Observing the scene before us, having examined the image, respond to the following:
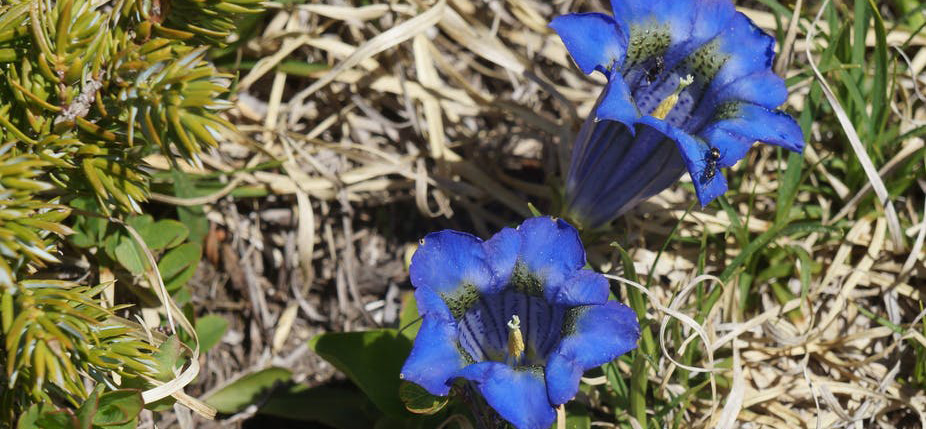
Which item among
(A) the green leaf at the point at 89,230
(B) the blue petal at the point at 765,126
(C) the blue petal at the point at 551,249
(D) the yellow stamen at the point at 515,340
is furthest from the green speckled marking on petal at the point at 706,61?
(A) the green leaf at the point at 89,230

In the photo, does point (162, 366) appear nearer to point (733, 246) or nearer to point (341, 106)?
point (341, 106)

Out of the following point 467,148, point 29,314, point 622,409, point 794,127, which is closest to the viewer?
point 29,314

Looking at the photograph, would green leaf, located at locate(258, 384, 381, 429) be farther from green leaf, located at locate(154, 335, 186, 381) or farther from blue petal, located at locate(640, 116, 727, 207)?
blue petal, located at locate(640, 116, 727, 207)

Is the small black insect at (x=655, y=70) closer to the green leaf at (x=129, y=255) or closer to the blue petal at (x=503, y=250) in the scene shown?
the blue petal at (x=503, y=250)

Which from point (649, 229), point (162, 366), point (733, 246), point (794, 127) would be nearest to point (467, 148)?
point (649, 229)

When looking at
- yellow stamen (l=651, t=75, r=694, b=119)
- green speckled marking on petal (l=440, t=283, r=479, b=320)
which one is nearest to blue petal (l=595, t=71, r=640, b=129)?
yellow stamen (l=651, t=75, r=694, b=119)
